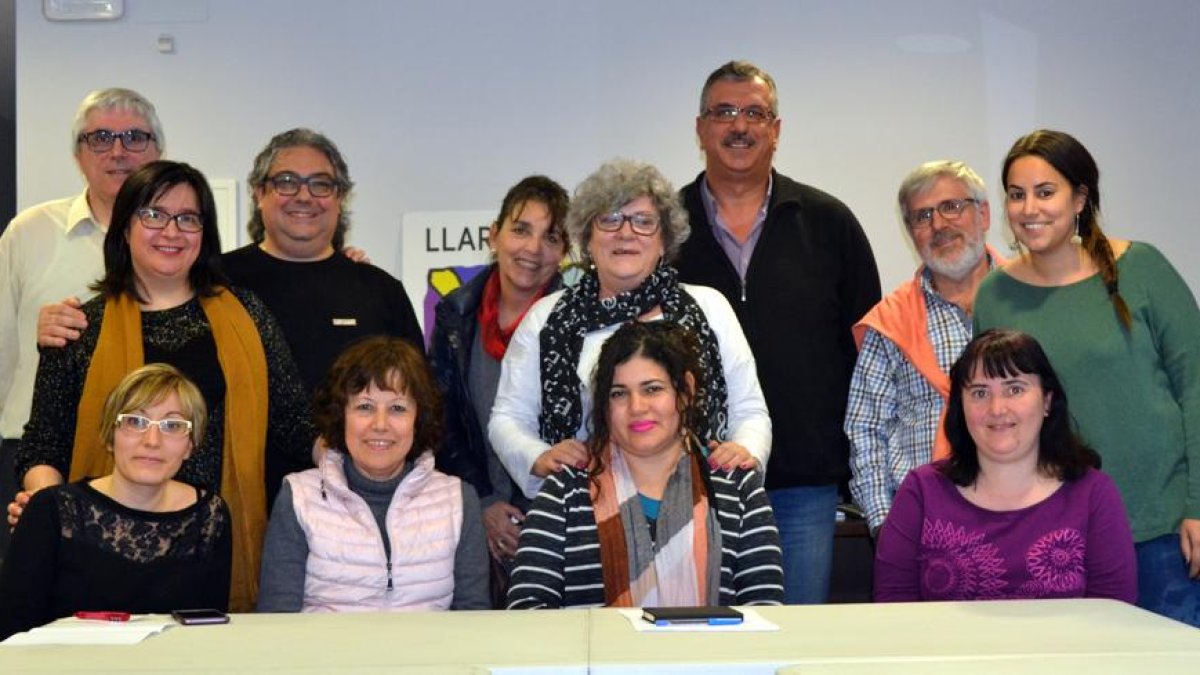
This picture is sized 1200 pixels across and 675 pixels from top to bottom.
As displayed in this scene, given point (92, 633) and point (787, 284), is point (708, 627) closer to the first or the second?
point (92, 633)

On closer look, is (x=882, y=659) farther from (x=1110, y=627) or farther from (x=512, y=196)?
(x=512, y=196)

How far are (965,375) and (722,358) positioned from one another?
54 centimetres

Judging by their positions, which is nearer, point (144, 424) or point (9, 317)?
point (144, 424)

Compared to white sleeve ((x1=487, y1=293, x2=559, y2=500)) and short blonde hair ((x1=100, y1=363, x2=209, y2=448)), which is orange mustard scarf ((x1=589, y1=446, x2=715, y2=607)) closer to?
white sleeve ((x1=487, y1=293, x2=559, y2=500))

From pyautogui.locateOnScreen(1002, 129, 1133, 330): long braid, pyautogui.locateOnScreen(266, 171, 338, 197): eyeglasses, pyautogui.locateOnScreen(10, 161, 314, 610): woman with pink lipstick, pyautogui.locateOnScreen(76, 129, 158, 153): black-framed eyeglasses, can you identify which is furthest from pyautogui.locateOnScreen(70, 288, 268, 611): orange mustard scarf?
pyautogui.locateOnScreen(1002, 129, 1133, 330): long braid

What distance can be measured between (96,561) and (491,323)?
111 centimetres

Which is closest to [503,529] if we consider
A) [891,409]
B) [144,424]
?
[144,424]

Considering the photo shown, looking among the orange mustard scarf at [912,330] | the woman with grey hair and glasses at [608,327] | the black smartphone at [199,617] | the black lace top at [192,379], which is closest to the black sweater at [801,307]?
the orange mustard scarf at [912,330]

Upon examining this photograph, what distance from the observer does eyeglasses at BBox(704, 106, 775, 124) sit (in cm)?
349

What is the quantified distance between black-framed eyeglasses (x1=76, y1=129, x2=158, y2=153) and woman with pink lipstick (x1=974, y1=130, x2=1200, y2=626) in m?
2.10

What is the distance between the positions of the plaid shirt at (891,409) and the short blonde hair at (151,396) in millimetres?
1503

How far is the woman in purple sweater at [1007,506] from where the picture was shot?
2557 millimetres

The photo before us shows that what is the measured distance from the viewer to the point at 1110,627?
2037 mm

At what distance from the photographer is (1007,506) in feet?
8.66
